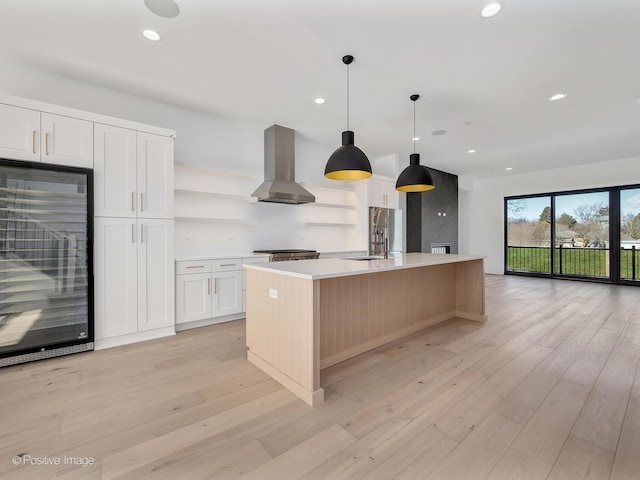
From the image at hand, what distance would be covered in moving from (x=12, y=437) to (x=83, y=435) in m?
0.38

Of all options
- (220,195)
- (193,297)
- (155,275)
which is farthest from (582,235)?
(155,275)

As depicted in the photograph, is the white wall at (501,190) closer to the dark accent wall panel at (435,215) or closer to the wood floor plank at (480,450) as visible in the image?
the dark accent wall panel at (435,215)

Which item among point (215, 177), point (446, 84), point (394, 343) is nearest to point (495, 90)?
point (446, 84)

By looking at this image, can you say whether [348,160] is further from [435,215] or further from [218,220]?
[435,215]

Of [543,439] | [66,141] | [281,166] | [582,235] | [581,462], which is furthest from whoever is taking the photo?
[582,235]

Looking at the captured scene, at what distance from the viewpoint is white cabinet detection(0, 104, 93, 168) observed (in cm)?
251

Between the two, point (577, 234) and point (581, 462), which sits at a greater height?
point (577, 234)

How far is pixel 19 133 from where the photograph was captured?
8.37 feet

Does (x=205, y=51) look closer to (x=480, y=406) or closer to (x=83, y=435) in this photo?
(x=83, y=435)

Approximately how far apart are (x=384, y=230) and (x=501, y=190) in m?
4.68

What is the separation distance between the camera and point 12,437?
5.33 feet

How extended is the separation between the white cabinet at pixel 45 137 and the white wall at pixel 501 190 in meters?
8.51

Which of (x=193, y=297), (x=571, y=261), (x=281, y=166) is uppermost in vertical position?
(x=281, y=166)


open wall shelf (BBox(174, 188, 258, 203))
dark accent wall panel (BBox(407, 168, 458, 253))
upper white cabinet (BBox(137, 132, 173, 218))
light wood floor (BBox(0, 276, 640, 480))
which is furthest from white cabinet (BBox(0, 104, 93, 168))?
dark accent wall panel (BBox(407, 168, 458, 253))
